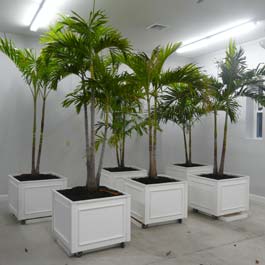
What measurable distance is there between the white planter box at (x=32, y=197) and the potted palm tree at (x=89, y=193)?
75 cm

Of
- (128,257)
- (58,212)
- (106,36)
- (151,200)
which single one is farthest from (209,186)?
(106,36)

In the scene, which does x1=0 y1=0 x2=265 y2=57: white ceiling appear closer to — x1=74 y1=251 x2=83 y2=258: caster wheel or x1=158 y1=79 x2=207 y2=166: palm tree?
x1=158 y1=79 x2=207 y2=166: palm tree

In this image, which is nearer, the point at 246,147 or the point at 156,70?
the point at 156,70

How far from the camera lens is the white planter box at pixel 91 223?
113 inches

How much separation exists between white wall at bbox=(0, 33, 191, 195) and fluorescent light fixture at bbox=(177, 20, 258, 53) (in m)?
2.31

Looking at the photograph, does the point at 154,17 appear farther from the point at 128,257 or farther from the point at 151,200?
the point at 128,257

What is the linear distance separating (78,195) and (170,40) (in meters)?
3.50

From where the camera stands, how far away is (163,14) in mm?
4137

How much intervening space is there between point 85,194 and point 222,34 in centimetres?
353

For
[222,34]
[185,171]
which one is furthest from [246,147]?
[222,34]

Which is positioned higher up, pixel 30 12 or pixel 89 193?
pixel 30 12

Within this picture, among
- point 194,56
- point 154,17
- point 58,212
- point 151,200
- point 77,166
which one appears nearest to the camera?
point 58,212

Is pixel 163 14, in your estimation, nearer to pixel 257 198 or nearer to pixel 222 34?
pixel 222 34

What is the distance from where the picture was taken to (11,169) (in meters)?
5.17
